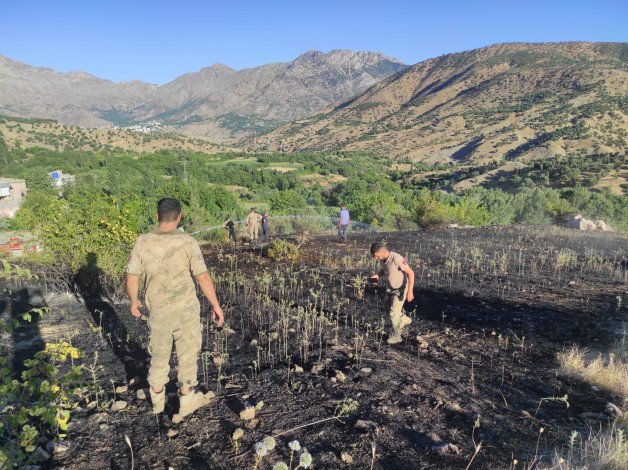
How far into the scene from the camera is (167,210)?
326 cm

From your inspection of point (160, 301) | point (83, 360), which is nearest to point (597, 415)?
point (160, 301)

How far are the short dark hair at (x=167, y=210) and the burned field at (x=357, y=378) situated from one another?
5.06ft

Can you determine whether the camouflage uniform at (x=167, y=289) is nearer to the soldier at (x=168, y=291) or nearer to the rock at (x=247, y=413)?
the soldier at (x=168, y=291)

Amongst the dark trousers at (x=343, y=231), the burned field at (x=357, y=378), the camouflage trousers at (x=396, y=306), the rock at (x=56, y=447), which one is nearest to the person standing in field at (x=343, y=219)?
the dark trousers at (x=343, y=231)

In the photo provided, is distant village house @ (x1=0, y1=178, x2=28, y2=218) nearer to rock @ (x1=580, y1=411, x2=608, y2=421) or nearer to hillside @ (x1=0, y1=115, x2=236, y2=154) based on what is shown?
hillside @ (x1=0, y1=115, x2=236, y2=154)

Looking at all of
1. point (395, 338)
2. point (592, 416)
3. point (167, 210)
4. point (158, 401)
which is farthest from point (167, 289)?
point (592, 416)

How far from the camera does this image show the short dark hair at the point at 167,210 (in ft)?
10.7

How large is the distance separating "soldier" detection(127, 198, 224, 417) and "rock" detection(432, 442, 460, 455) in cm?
200

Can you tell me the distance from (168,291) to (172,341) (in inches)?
17.2

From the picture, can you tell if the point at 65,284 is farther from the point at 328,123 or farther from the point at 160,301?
the point at 328,123

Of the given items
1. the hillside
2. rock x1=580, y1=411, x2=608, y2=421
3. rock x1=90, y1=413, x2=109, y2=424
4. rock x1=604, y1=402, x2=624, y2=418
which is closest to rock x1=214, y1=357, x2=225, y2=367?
rock x1=90, y1=413, x2=109, y2=424

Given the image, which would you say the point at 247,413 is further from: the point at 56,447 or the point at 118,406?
the point at 56,447

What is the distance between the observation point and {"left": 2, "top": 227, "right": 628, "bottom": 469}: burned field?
124 inches

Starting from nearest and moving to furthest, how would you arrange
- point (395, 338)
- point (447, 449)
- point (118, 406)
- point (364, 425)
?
point (447, 449) → point (364, 425) → point (118, 406) → point (395, 338)
